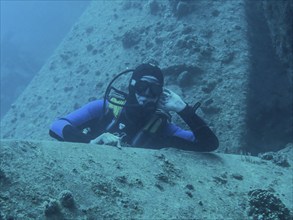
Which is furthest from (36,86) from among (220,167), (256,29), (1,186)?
(1,186)

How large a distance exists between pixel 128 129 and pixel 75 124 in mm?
746

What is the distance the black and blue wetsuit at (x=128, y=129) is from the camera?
13.6 feet

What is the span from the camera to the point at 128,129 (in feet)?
14.4

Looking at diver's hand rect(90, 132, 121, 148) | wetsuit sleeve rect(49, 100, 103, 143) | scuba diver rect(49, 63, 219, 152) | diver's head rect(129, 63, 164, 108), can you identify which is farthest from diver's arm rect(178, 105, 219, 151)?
wetsuit sleeve rect(49, 100, 103, 143)

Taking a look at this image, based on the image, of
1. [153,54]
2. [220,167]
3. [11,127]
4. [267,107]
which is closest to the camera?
[220,167]

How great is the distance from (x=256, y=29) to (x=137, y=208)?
6.25 m

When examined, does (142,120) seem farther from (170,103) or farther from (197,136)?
(197,136)

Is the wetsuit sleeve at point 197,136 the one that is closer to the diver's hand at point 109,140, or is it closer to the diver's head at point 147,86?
the diver's head at point 147,86

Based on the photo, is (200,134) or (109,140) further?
(200,134)

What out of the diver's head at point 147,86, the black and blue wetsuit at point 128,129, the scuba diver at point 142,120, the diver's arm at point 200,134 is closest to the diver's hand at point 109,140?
the scuba diver at point 142,120

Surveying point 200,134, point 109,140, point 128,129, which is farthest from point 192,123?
point 109,140

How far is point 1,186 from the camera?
205 centimetres

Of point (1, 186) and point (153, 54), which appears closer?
point (1, 186)

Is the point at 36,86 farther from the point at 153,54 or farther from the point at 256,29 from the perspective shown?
the point at 256,29
